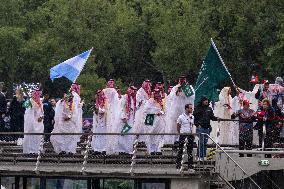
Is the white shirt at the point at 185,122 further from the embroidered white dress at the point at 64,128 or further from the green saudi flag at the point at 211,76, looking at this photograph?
the embroidered white dress at the point at 64,128

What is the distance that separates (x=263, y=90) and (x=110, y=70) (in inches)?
1239

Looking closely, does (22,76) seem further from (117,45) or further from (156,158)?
(156,158)

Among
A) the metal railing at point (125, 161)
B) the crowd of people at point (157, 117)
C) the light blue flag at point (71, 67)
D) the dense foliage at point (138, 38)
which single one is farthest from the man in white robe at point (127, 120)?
the dense foliage at point (138, 38)

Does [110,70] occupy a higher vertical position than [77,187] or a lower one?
higher

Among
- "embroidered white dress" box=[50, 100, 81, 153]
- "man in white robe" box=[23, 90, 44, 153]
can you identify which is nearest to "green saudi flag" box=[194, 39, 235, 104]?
"embroidered white dress" box=[50, 100, 81, 153]

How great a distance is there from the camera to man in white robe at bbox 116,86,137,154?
124 ft

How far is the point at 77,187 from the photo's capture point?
3681 cm

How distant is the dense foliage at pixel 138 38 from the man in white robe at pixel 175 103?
23019 mm

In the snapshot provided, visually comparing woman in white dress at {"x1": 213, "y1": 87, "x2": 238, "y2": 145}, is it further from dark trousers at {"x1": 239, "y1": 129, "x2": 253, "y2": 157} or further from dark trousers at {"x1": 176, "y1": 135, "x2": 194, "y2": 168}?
dark trousers at {"x1": 176, "y1": 135, "x2": 194, "y2": 168}

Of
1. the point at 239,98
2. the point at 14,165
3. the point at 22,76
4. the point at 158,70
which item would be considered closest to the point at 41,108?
the point at 14,165

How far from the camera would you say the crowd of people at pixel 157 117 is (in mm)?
35719

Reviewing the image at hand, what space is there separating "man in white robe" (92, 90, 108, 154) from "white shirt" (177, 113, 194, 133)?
352 cm

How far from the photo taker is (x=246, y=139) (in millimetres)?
36781

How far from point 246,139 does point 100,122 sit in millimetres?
4409
